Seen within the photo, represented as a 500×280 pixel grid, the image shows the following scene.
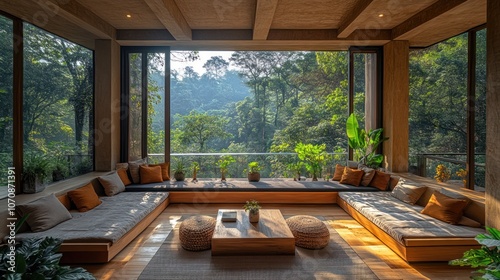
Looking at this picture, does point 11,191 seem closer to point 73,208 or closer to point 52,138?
point 73,208

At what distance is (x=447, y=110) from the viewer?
6.74 meters

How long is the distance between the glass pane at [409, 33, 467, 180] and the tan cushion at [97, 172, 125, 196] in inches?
230

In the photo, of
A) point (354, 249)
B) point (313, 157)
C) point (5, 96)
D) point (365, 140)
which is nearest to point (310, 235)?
point (354, 249)

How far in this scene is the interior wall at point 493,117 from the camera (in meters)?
3.27

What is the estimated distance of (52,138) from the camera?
4613 mm

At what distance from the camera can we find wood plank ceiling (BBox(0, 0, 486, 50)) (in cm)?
424

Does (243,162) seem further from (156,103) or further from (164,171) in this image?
(156,103)

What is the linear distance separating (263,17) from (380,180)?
366 cm

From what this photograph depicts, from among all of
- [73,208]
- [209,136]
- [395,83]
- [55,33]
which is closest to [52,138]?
[73,208]

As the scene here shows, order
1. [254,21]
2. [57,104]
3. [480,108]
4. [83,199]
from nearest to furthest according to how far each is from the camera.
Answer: [83,199], [57,104], [254,21], [480,108]

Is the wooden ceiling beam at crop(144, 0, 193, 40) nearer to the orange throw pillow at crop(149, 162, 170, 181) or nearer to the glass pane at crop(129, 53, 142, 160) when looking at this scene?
the glass pane at crop(129, 53, 142, 160)

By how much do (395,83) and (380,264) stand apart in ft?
13.2

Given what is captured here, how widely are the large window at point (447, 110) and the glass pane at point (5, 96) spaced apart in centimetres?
698

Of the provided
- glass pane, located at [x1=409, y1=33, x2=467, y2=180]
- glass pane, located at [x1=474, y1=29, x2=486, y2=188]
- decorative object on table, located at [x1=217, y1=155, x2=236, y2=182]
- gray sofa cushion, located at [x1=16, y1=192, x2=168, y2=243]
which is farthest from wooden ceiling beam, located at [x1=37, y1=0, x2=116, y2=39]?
glass pane, located at [x1=409, y1=33, x2=467, y2=180]
